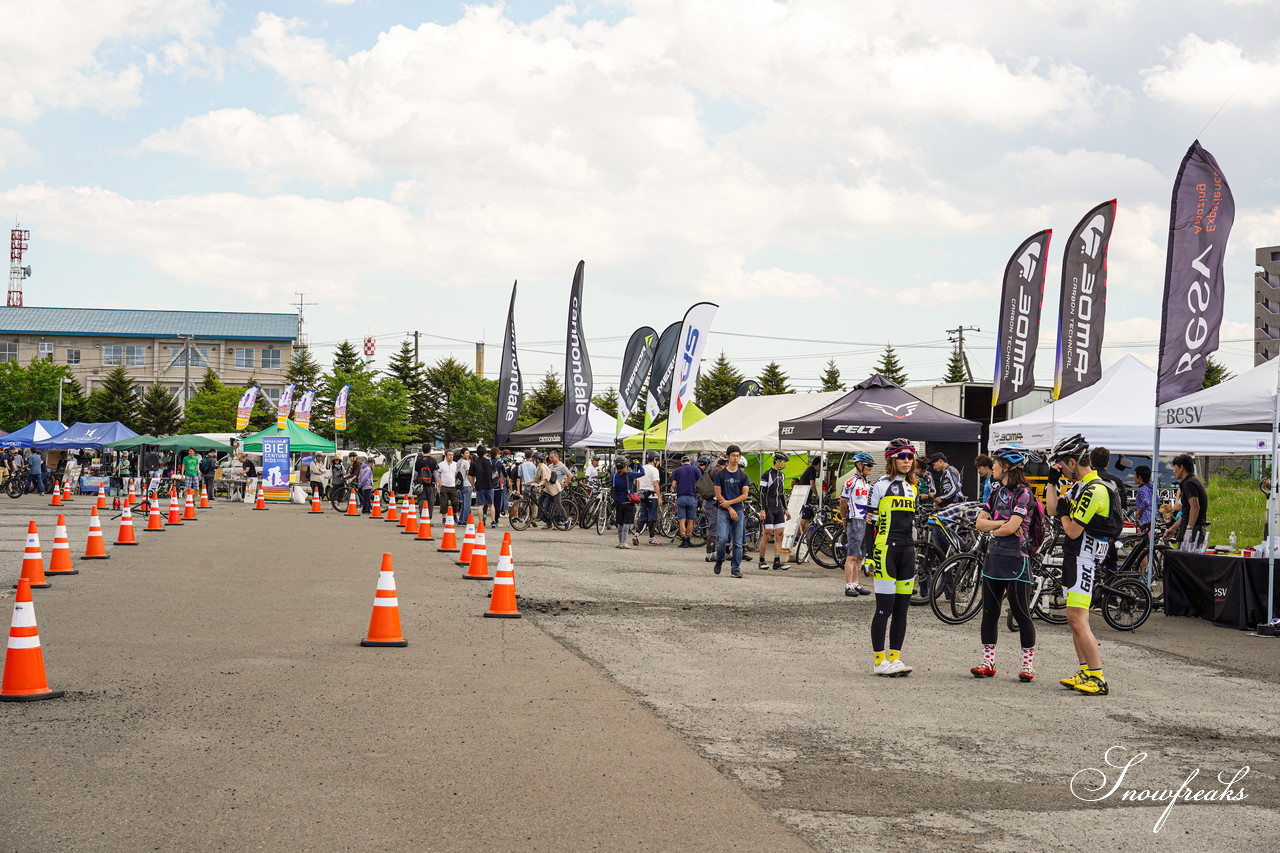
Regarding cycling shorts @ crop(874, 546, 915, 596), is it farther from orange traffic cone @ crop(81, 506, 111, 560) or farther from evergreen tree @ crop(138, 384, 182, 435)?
evergreen tree @ crop(138, 384, 182, 435)

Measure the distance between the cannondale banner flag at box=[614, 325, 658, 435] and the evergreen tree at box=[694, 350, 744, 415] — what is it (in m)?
47.5

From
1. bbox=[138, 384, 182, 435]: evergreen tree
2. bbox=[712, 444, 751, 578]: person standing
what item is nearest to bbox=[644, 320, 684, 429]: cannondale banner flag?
bbox=[712, 444, 751, 578]: person standing

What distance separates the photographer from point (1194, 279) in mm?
13688

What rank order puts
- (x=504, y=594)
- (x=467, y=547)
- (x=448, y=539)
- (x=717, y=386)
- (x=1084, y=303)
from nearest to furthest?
(x=504, y=594), (x=467, y=547), (x=1084, y=303), (x=448, y=539), (x=717, y=386)

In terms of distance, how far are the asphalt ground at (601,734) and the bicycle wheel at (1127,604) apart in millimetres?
178

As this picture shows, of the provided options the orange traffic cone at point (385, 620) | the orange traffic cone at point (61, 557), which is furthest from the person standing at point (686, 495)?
the orange traffic cone at point (385, 620)

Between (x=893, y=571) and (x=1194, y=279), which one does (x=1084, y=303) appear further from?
(x=893, y=571)

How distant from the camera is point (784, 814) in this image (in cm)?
514

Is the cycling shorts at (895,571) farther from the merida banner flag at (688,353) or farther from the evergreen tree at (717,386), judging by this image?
the evergreen tree at (717,386)

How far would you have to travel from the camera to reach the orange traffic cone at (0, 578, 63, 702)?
23.3 ft

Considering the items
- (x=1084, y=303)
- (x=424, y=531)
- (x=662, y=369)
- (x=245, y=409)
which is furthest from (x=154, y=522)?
(x=245, y=409)

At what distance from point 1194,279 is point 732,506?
6.79 metres

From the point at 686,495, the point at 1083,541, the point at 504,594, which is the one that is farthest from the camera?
the point at 686,495

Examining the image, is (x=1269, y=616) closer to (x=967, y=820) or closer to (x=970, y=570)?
(x=970, y=570)
